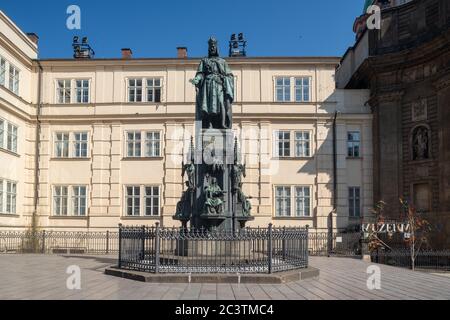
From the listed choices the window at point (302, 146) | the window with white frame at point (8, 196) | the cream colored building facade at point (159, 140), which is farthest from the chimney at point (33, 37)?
the window at point (302, 146)

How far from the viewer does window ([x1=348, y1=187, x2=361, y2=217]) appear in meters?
32.8

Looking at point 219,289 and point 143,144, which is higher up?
point 143,144

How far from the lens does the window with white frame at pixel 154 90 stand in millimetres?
33875

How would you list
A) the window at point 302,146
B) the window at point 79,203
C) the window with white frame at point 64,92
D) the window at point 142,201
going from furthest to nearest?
the window with white frame at point 64,92, the window at point 302,146, the window at point 79,203, the window at point 142,201

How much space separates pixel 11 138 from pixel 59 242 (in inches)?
263

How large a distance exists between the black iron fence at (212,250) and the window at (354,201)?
17.5 m

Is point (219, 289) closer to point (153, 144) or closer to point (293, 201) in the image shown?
point (293, 201)

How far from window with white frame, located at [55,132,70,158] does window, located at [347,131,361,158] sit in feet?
56.8

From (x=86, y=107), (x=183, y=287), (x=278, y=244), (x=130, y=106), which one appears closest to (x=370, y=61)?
(x=130, y=106)

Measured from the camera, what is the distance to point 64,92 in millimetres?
34156

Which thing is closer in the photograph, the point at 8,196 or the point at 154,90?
the point at 8,196

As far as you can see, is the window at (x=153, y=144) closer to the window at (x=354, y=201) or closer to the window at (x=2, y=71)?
the window at (x=2, y=71)

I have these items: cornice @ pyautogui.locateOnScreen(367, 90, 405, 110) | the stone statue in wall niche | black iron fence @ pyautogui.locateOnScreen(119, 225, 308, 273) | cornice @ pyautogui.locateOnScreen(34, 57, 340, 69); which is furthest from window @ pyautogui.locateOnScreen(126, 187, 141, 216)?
black iron fence @ pyautogui.locateOnScreen(119, 225, 308, 273)

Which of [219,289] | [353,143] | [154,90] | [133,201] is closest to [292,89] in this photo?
[353,143]
